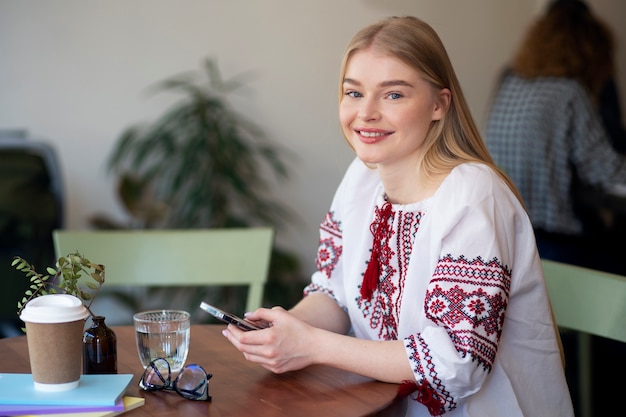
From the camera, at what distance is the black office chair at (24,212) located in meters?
2.93

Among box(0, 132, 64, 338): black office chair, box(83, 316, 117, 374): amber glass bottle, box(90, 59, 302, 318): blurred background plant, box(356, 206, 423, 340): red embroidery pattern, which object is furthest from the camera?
box(90, 59, 302, 318): blurred background plant

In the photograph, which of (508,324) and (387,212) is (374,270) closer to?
(387,212)

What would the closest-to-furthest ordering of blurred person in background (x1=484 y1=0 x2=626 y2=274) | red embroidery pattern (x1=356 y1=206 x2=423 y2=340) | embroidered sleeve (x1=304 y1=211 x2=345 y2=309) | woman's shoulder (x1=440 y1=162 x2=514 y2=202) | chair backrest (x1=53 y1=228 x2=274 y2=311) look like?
woman's shoulder (x1=440 y1=162 x2=514 y2=202) < red embroidery pattern (x1=356 y1=206 x2=423 y2=340) < embroidered sleeve (x1=304 y1=211 x2=345 y2=309) < chair backrest (x1=53 y1=228 x2=274 y2=311) < blurred person in background (x1=484 y1=0 x2=626 y2=274)

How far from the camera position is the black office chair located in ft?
9.62

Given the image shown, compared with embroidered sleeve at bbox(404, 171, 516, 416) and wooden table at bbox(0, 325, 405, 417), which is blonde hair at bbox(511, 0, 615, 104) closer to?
embroidered sleeve at bbox(404, 171, 516, 416)

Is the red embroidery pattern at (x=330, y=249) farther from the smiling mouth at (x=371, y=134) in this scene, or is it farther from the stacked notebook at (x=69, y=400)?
the stacked notebook at (x=69, y=400)

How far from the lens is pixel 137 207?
136 inches

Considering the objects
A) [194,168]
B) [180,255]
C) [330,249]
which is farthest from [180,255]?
[194,168]

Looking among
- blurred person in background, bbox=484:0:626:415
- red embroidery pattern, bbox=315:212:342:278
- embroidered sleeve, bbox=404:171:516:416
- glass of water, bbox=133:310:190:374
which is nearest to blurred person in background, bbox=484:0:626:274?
blurred person in background, bbox=484:0:626:415

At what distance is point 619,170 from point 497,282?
81.0 inches

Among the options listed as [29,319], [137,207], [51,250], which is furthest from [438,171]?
[137,207]

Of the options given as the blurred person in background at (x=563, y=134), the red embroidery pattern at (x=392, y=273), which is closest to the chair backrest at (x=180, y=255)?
the red embroidery pattern at (x=392, y=273)

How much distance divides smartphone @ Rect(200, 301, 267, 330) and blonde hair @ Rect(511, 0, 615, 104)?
227cm

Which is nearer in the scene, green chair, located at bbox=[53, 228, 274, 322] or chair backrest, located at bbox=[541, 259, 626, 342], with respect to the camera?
chair backrest, located at bbox=[541, 259, 626, 342]
